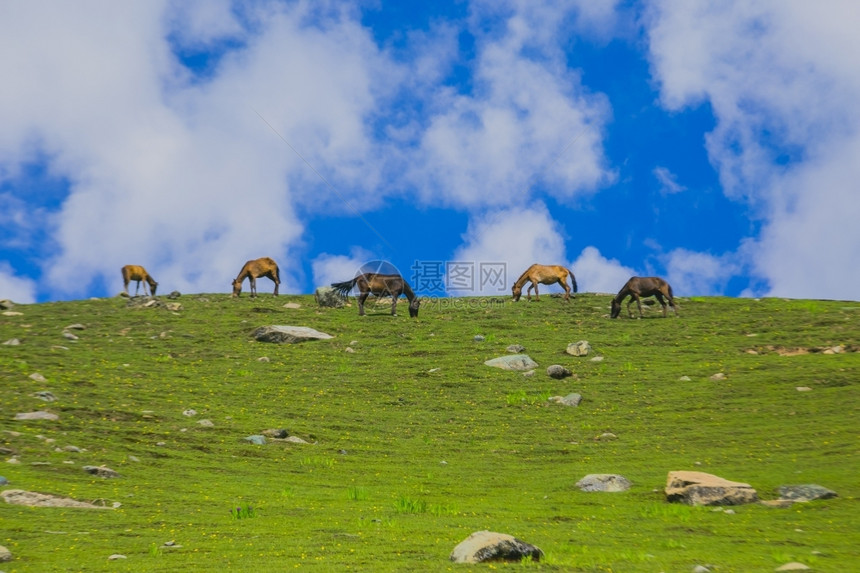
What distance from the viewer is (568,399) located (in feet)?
73.8

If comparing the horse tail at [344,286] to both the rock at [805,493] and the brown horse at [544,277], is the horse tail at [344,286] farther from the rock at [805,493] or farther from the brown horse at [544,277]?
the rock at [805,493]

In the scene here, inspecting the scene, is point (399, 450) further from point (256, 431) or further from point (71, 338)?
point (71, 338)

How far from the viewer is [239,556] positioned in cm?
995

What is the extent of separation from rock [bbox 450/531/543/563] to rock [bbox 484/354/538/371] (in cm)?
1691

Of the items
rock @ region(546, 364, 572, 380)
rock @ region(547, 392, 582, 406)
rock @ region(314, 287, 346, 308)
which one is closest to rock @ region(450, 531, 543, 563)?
rock @ region(547, 392, 582, 406)

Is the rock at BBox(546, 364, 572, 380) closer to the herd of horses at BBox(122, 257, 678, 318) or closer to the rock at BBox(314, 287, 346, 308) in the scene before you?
the herd of horses at BBox(122, 257, 678, 318)

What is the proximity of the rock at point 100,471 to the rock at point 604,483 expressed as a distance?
30.5 ft

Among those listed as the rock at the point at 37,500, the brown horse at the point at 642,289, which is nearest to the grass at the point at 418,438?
the rock at the point at 37,500

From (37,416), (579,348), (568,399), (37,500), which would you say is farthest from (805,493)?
(37,416)

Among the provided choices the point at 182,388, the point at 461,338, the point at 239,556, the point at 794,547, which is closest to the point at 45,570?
the point at 239,556

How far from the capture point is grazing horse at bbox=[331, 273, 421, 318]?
35.6 m

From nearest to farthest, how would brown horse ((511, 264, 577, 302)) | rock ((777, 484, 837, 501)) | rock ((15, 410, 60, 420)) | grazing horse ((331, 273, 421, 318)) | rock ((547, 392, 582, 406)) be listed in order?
rock ((777, 484, 837, 501))
rock ((15, 410, 60, 420))
rock ((547, 392, 582, 406))
grazing horse ((331, 273, 421, 318))
brown horse ((511, 264, 577, 302))

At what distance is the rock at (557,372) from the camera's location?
985 inches

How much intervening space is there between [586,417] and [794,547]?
427 inches
